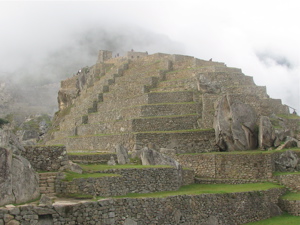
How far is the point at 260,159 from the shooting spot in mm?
24047

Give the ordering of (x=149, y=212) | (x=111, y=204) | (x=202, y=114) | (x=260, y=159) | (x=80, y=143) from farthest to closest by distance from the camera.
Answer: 1. (x=80, y=143)
2. (x=202, y=114)
3. (x=260, y=159)
4. (x=149, y=212)
5. (x=111, y=204)

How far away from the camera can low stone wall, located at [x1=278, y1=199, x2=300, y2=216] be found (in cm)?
2030

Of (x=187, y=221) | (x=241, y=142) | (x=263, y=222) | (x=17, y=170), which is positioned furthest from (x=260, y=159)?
(x=17, y=170)

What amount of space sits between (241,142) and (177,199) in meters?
10.5

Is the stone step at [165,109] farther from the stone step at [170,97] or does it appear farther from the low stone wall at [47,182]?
the low stone wall at [47,182]

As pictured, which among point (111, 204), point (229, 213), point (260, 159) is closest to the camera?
point (111, 204)

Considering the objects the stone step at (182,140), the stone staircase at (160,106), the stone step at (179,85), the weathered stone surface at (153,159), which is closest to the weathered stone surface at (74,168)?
the weathered stone surface at (153,159)

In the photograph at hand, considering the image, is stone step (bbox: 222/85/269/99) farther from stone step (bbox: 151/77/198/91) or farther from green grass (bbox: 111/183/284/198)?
green grass (bbox: 111/183/284/198)

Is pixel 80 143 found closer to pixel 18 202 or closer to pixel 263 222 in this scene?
pixel 263 222

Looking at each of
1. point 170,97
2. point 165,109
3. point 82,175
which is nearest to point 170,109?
point 165,109

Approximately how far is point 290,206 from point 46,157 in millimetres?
11848

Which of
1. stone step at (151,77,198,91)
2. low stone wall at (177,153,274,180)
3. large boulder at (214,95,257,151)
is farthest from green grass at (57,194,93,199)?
stone step at (151,77,198,91)

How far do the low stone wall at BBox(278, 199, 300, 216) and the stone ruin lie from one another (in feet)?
0.28

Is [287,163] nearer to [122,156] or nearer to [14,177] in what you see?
[122,156]
